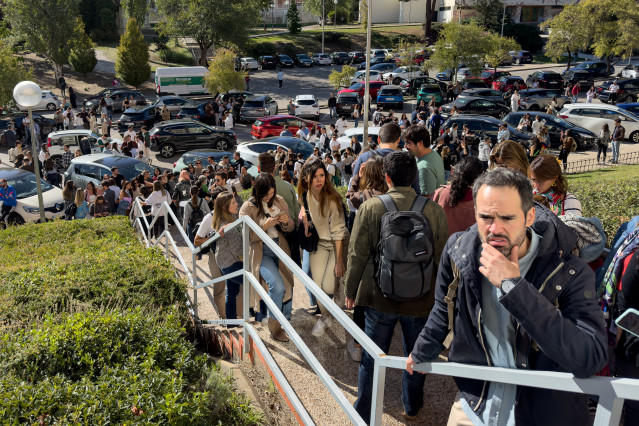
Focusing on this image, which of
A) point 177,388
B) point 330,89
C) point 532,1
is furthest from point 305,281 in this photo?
point 532,1

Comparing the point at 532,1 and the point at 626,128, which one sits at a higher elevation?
the point at 532,1

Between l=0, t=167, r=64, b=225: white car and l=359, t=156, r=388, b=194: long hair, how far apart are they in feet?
40.1

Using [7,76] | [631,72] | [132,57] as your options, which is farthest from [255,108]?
[631,72]

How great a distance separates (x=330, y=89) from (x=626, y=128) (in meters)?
23.7

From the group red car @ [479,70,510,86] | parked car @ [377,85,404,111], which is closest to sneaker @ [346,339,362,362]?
parked car @ [377,85,404,111]

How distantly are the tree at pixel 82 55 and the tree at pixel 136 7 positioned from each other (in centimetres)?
1354

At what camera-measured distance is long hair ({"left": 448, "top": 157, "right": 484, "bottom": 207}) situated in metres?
4.97

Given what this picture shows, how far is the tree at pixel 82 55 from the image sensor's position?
42281mm

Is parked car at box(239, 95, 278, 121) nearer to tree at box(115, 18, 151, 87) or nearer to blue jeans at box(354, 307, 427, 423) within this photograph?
tree at box(115, 18, 151, 87)

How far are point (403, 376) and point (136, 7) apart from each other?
2281 inches

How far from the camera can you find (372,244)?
4.29m

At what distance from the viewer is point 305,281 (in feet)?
11.6

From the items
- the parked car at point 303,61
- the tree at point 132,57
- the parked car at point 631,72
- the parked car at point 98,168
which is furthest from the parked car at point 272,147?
the parked car at point 303,61

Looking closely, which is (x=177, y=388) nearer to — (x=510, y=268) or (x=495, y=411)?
(x=495, y=411)
